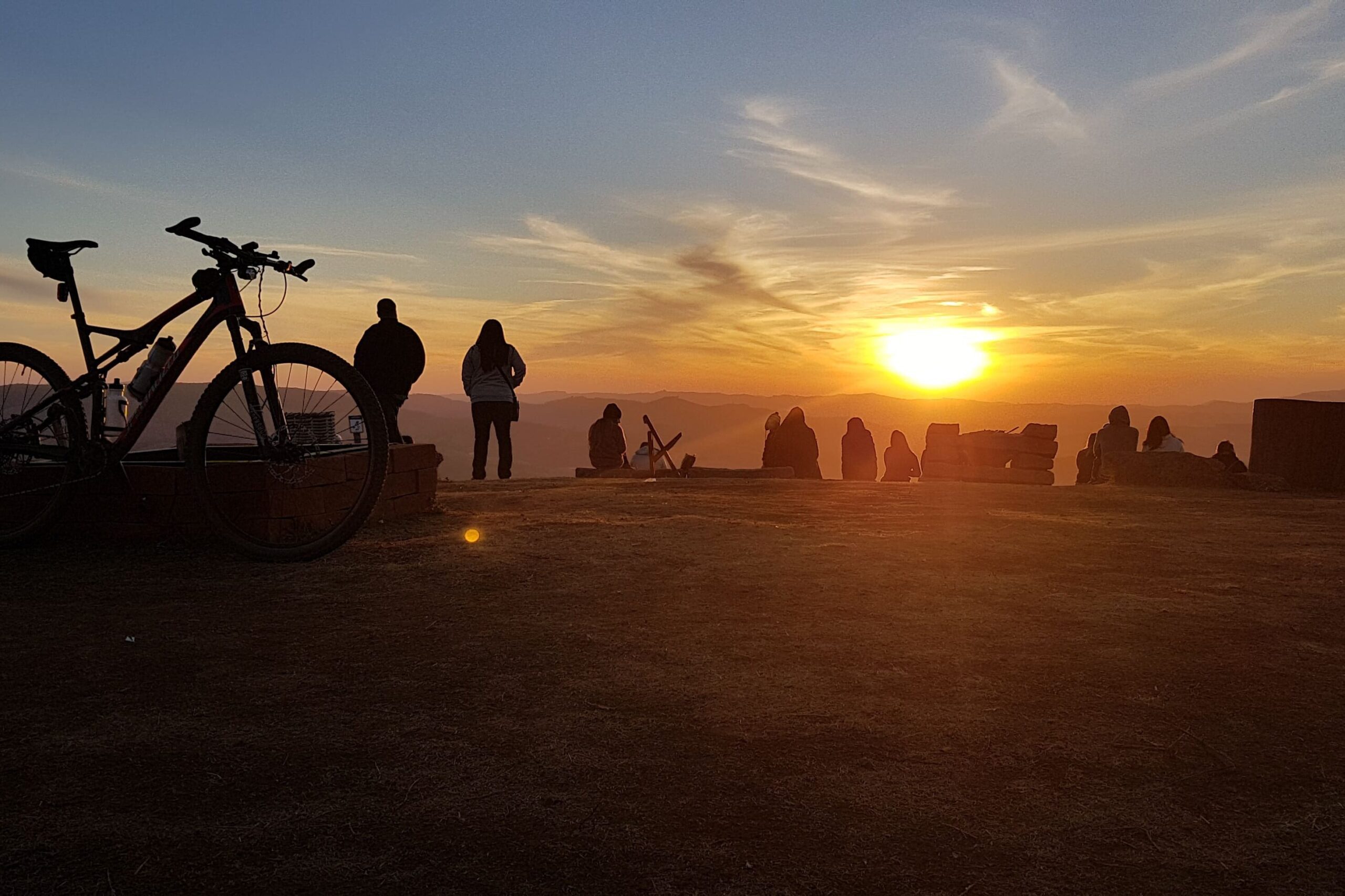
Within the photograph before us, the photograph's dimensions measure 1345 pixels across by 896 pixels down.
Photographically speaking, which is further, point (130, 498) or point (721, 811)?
point (130, 498)

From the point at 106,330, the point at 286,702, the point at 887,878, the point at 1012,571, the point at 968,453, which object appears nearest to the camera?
the point at 887,878

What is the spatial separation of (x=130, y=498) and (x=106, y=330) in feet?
3.22

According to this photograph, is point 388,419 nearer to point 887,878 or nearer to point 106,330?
point 106,330

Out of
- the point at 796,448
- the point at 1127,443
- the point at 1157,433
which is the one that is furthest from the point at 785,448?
the point at 1157,433

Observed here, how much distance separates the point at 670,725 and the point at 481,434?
8721mm

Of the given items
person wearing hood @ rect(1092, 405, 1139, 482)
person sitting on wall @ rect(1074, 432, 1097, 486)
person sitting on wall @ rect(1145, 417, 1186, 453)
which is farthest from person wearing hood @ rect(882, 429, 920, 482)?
person sitting on wall @ rect(1145, 417, 1186, 453)

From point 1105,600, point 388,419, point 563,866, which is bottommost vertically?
point 563,866

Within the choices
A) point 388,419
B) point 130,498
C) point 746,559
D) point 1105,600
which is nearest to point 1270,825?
point 1105,600

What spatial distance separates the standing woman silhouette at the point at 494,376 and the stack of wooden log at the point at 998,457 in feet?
29.8

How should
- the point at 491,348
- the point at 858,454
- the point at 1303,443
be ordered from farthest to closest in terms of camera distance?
1. the point at 858,454
2. the point at 1303,443
3. the point at 491,348

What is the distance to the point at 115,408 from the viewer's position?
488 cm

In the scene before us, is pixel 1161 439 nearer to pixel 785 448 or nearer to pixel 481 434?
pixel 785 448

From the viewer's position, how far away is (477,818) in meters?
1.90

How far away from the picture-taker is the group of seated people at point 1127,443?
1280 cm
